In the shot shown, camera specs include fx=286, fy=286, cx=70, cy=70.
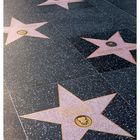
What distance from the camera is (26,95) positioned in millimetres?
2207

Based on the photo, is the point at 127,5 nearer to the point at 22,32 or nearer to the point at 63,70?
the point at 22,32

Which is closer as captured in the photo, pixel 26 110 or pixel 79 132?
pixel 79 132

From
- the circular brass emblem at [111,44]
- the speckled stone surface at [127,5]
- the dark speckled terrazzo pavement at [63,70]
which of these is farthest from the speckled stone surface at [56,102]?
the speckled stone surface at [127,5]

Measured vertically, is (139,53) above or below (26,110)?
above

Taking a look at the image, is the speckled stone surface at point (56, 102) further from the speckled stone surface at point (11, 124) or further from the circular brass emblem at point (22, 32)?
the circular brass emblem at point (22, 32)

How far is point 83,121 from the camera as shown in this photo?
1955 millimetres

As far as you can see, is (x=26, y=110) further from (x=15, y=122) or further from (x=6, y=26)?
(x=6, y=26)

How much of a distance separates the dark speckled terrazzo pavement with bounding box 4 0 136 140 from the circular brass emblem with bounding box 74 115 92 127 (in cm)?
6

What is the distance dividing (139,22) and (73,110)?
1092mm

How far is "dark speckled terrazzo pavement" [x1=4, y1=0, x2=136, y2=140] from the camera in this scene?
194 centimetres

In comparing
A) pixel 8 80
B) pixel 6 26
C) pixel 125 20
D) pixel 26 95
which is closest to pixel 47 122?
pixel 26 95

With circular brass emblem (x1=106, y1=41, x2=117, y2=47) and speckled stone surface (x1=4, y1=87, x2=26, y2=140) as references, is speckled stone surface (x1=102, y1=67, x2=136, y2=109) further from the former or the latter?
speckled stone surface (x1=4, y1=87, x2=26, y2=140)

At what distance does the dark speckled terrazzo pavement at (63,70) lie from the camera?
1942 millimetres

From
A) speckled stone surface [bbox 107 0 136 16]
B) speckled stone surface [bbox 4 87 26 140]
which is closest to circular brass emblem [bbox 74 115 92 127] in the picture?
speckled stone surface [bbox 4 87 26 140]
